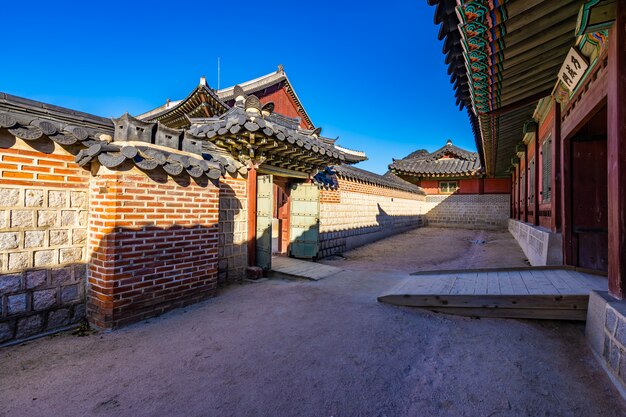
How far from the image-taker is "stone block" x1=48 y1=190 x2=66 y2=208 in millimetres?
3018

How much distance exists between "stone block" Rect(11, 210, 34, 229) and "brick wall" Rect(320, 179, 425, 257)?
19.0ft

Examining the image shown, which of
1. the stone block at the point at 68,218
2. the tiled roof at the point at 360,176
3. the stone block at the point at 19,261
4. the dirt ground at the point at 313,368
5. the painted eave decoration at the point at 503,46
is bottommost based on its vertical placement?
the dirt ground at the point at 313,368

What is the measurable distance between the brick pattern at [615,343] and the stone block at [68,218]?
4.91 m

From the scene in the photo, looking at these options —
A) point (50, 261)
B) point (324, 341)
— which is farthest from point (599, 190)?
point (50, 261)

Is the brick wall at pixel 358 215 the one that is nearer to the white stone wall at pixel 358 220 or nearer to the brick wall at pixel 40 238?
the white stone wall at pixel 358 220

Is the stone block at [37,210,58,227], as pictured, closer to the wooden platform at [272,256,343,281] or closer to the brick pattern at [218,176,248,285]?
the brick pattern at [218,176,248,285]

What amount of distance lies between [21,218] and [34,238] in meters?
0.23

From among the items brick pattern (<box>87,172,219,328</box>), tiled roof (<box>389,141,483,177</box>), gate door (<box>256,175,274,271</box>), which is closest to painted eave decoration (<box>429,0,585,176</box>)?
brick pattern (<box>87,172,219,328</box>)

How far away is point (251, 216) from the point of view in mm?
5488

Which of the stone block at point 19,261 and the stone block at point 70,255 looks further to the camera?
the stone block at point 70,255

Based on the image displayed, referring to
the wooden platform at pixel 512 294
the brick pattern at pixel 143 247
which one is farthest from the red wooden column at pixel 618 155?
the brick pattern at pixel 143 247

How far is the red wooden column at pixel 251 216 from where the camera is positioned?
5.45 m

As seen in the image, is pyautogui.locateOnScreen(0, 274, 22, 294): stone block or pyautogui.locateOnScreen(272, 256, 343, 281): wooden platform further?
pyautogui.locateOnScreen(272, 256, 343, 281): wooden platform

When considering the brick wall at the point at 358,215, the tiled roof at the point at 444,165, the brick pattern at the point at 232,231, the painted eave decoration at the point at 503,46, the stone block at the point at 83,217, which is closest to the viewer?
the painted eave decoration at the point at 503,46
